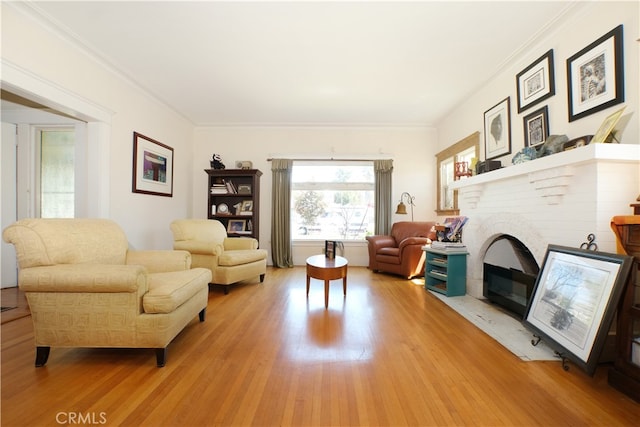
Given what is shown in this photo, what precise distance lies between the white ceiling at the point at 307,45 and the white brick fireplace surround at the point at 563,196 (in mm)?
1326

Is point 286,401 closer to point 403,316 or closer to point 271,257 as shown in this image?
point 403,316

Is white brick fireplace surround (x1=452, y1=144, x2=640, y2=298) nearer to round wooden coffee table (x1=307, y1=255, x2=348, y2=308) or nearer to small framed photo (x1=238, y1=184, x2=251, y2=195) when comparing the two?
round wooden coffee table (x1=307, y1=255, x2=348, y2=308)

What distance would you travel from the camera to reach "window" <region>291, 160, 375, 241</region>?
5309mm

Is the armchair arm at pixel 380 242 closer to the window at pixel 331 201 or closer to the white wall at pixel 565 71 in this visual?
the window at pixel 331 201

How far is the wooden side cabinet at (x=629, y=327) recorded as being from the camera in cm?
144

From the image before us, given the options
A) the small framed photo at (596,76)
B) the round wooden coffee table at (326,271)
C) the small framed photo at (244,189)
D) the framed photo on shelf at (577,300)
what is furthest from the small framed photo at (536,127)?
the small framed photo at (244,189)

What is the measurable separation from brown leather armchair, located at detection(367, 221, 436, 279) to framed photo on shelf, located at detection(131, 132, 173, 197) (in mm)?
3533

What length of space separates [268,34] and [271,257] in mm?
3699

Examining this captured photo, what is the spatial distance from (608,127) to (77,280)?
3.63 meters

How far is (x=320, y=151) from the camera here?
5.21m

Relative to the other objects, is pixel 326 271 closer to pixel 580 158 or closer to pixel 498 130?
pixel 580 158

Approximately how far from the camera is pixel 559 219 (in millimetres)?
2088

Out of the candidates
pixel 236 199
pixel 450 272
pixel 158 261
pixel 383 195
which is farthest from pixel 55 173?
pixel 450 272

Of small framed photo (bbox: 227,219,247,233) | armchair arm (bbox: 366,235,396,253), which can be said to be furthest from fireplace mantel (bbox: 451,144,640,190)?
small framed photo (bbox: 227,219,247,233)
